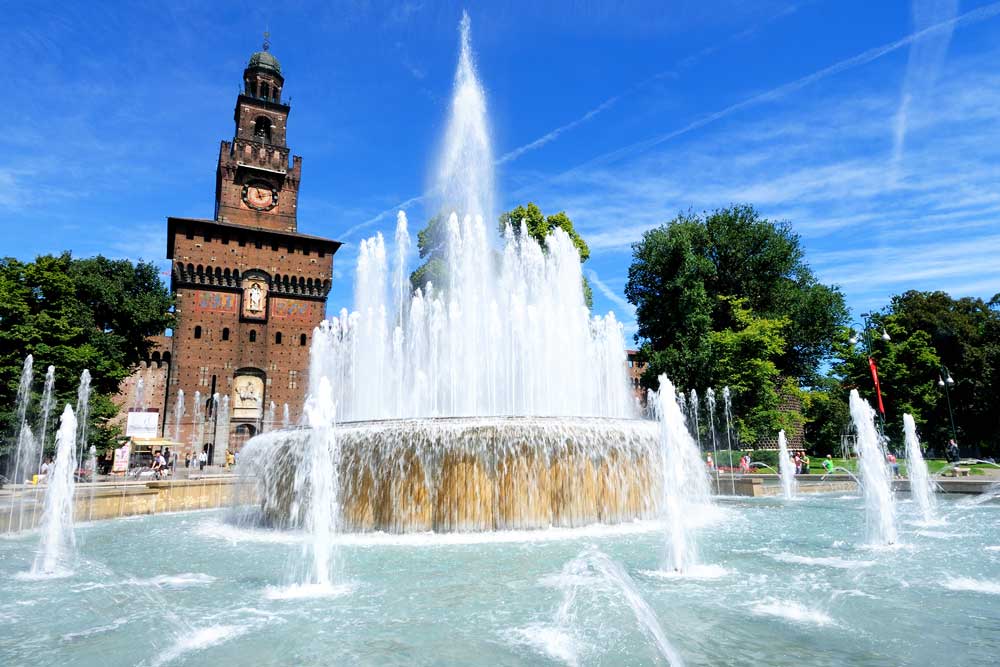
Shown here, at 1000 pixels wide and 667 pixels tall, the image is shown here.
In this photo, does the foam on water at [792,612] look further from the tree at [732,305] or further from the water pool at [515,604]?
the tree at [732,305]

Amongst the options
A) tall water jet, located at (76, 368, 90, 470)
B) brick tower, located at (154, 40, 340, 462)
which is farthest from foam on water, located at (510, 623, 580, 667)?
brick tower, located at (154, 40, 340, 462)

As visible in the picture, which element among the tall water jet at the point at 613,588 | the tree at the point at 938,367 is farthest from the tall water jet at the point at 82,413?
the tree at the point at 938,367

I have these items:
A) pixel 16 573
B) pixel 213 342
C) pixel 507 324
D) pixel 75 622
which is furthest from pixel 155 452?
pixel 75 622

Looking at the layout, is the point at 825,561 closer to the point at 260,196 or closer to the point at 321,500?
the point at 321,500

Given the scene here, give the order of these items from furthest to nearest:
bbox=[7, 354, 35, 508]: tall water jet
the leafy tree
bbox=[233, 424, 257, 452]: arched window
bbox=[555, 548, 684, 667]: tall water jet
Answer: bbox=[233, 424, 257, 452]: arched window, the leafy tree, bbox=[7, 354, 35, 508]: tall water jet, bbox=[555, 548, 684, 667]: tall water jet

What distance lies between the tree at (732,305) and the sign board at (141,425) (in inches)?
934

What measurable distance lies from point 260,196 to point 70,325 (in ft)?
69.7

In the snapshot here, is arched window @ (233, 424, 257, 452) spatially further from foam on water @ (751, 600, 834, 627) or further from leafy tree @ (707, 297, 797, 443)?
foam on water @ (751, 600, 834, 627)

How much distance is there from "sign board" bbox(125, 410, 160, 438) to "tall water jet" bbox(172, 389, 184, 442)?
7846 millimetres

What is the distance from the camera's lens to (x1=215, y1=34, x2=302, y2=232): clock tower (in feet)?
143

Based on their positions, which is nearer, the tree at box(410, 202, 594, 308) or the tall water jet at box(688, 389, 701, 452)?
the tall water jet at box(688, 389, 701, 452)

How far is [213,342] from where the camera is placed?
131ft

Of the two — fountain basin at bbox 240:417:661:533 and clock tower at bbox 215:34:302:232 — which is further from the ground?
clock tower at bbox 215:34:302:232

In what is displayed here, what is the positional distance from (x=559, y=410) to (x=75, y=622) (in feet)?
42.3
